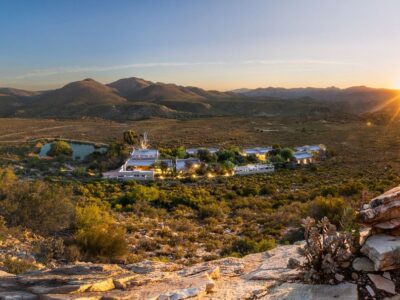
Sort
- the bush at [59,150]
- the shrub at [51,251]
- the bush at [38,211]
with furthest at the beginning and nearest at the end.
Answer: the bush at [59,150], the bush at [38,211], the shrub at [51,251]

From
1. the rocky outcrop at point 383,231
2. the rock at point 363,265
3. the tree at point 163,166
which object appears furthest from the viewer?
the tree at point 163,166

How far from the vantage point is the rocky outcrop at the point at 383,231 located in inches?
232

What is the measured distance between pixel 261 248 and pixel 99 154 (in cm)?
4548

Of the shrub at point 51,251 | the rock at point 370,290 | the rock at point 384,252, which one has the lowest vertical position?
the shrub at point 51,251

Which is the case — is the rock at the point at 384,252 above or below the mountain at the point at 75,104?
below

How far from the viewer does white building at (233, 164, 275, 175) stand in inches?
1677

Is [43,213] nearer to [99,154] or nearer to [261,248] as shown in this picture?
[261,248]

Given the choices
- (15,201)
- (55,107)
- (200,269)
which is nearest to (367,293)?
(200,269)

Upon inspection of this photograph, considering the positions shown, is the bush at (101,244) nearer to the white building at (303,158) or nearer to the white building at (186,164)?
the white building at (186,164)

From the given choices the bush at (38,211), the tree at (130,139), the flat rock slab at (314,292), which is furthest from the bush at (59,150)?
the flat rock slab at (314,292)

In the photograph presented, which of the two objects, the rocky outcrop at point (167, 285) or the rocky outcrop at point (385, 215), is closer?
the rocky outcrop at point (167, 285)

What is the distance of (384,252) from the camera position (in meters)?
5.92

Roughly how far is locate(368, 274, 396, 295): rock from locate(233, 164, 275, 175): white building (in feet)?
120

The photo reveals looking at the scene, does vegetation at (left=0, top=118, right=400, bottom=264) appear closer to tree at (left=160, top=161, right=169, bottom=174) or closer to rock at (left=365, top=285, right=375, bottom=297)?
rock at (left=365, top=285, right=375, bottom=297)
